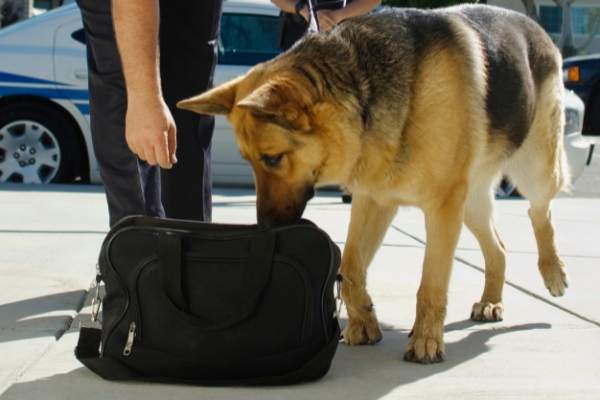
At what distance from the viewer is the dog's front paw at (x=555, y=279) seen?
3912mm

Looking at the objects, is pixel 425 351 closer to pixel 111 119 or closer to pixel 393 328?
pixel 393 328

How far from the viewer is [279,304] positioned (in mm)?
2533

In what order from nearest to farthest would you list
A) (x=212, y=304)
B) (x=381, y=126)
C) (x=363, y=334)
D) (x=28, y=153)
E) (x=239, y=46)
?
(x=212, y=304) < (x=381, y=126) < (x=363, y=334) < (x=28, y=153) < (x=239, y=46)

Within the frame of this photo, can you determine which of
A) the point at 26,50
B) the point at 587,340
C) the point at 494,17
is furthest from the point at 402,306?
the point at 26,50

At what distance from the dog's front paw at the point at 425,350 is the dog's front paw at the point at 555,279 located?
1236 mm

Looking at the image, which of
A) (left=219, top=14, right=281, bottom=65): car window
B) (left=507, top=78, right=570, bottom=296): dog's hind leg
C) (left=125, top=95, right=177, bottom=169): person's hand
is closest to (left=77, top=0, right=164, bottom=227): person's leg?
(left=125, top=95, right=177, bottom=169): person's hand

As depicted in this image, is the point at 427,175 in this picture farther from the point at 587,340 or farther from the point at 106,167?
the point at 106,167

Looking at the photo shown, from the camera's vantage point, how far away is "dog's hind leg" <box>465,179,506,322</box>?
3508 millimetres

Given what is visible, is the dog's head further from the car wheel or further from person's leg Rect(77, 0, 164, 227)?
the car wheel

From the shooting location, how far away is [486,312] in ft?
11.4

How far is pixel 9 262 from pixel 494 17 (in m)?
2.77

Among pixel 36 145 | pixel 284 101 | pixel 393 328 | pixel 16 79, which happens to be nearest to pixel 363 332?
pixel 393 328

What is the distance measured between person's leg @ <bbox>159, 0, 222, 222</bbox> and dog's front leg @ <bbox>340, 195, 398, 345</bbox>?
763mm

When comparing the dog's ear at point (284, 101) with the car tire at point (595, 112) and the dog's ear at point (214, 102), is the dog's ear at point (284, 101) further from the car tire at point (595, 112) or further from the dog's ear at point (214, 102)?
the car tire at point (595, 112)
